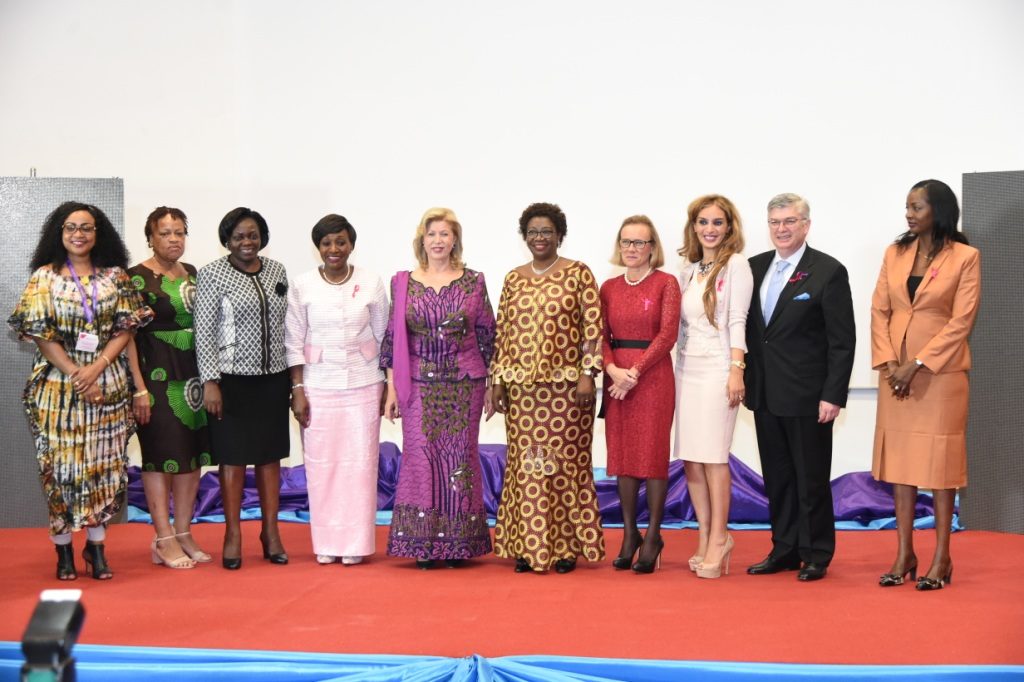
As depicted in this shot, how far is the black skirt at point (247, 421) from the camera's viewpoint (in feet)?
16.2

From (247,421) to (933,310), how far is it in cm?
300

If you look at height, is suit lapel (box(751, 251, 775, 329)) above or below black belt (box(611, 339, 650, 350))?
above

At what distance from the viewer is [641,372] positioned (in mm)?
4723

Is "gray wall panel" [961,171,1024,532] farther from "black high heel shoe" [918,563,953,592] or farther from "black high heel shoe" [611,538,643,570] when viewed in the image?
"black high heel shoe" [611,538,643,570]

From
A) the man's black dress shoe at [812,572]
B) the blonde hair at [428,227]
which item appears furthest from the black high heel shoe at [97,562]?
the man's black dress shoe at [812,572]

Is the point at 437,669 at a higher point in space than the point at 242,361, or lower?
lower

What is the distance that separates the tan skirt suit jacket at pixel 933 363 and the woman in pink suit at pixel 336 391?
89.2 inches

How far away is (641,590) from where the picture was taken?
14.5 feet

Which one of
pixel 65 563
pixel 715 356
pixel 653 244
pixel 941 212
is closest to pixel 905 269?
pixel 941 212

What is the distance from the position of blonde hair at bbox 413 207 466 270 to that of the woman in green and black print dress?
1061mm

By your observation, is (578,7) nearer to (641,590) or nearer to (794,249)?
(794,249)

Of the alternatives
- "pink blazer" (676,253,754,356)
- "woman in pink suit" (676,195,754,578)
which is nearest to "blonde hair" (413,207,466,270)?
"woman in pink suit" (676,195,754,578)

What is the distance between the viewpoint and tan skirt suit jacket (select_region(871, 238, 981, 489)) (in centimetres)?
438

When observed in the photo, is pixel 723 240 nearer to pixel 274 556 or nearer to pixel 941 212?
pixel 941 212
